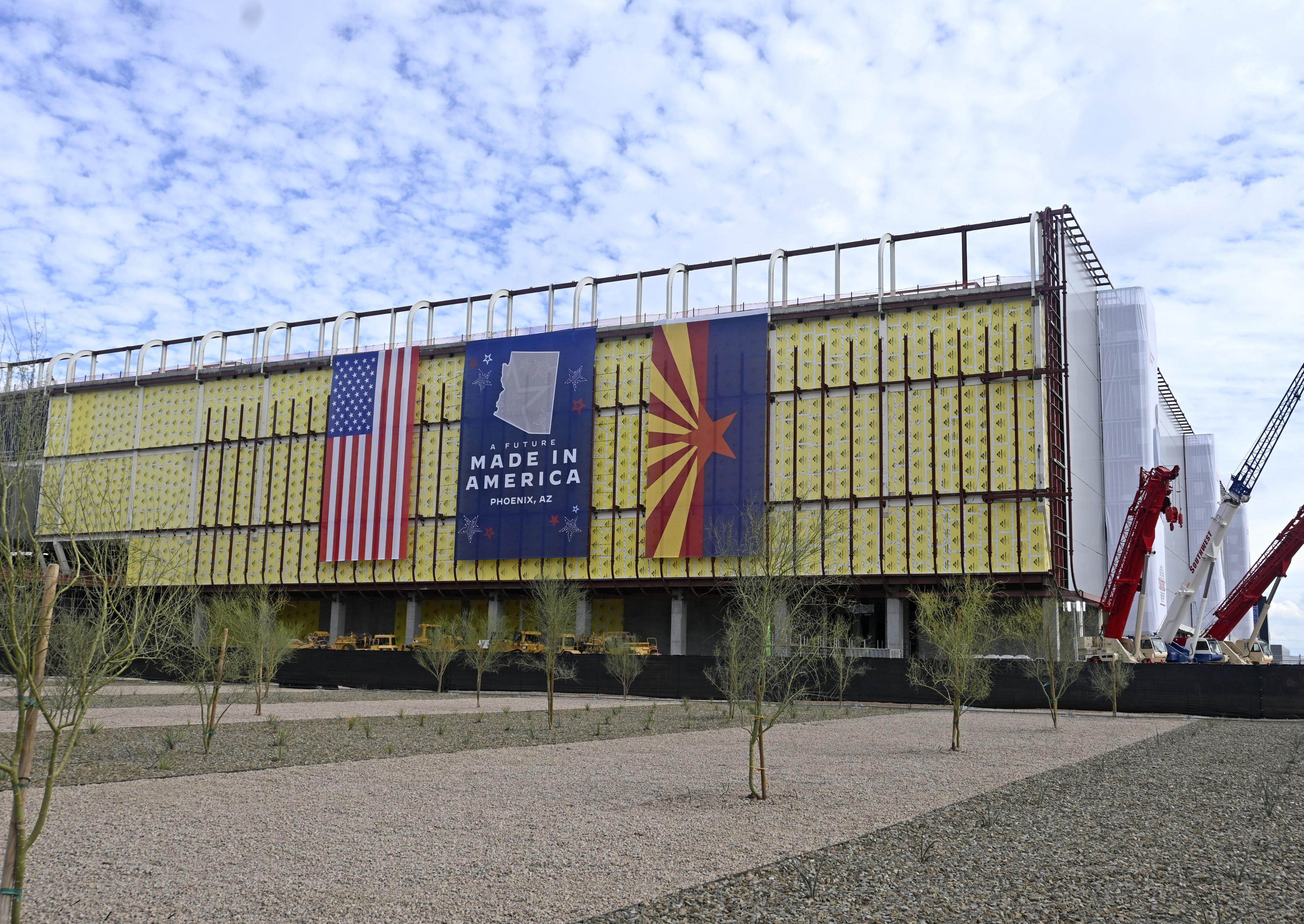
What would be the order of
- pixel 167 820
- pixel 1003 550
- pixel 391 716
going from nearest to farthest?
pixel 167 820
pixel 391 716
pixel 1003 550

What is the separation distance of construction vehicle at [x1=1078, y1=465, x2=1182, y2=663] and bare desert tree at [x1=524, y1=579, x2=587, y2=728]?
74.1 feet

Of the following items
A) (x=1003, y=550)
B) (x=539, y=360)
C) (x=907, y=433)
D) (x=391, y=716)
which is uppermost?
(x=539, y=360)

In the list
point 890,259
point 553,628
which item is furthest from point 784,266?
point 553,628

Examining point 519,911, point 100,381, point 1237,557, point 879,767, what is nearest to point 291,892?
point 519,911

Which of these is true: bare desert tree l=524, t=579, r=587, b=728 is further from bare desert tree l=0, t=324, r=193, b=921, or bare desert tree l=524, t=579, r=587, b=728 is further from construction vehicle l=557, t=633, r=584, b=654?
bare desert tree l=0, t=324, r=193, b=921

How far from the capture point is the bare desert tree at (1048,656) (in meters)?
32.9

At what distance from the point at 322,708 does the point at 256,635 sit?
14.3 feet

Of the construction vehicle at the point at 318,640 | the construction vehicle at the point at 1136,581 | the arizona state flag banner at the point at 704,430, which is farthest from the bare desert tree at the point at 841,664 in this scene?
the construction vehicle at the point at 318,640

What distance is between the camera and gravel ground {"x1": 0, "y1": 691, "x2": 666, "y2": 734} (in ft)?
96.6

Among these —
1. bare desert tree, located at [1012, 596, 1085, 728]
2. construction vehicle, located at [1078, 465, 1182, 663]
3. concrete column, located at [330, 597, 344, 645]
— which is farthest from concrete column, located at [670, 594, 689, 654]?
concrete column, located at [330, 597, 344, 645]

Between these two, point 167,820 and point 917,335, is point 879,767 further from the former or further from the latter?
point 917,335

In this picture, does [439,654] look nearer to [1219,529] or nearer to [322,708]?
[322,708]

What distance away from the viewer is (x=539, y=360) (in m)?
64.1

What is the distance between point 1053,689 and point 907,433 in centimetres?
2548
